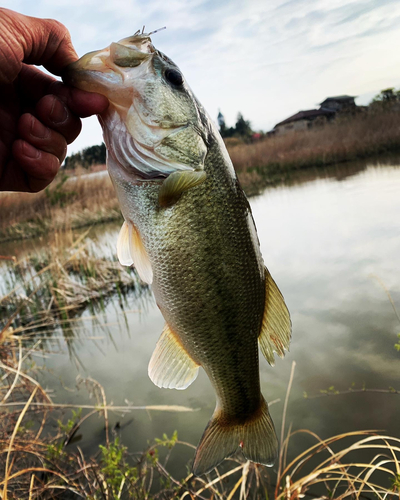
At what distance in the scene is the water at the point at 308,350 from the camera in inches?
154

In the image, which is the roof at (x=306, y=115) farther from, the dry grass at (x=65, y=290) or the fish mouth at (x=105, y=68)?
the fish mouth at (x=105, y=68)

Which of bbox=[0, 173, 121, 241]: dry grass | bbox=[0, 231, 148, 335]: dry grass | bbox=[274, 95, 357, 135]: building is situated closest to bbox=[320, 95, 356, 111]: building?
bbox=[274, 95, 357, 135]: building

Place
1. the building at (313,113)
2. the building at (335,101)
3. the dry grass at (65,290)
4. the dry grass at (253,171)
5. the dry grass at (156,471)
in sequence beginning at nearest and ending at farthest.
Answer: the dry grass at (156,471), the dry grass at (65,290), the dry grass at (253,171), the building at (313,113), the building at (335,101)

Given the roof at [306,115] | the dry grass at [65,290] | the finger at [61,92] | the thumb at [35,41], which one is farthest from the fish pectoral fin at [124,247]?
the roof at [306,115]

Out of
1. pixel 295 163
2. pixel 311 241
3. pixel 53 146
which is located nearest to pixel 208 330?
pixel 53 146

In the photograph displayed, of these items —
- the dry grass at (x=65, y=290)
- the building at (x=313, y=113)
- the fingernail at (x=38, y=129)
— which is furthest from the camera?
the building at (x=313, y=113)

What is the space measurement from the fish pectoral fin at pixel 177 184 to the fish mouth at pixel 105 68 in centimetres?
39

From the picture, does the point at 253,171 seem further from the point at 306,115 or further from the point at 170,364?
the point at 306,115

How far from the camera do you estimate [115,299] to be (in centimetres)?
759

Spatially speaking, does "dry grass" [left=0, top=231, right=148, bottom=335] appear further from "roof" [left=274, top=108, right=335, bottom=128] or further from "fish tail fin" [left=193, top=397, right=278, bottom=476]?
"roof" [left=274, top=108, right=335, bottom=128]

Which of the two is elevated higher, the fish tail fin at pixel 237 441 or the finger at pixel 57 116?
the finger at pixel 57 116

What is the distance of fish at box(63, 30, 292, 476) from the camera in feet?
4.62

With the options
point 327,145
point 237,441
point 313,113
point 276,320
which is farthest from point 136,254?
point 313,113

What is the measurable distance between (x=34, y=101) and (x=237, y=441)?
1871mm
